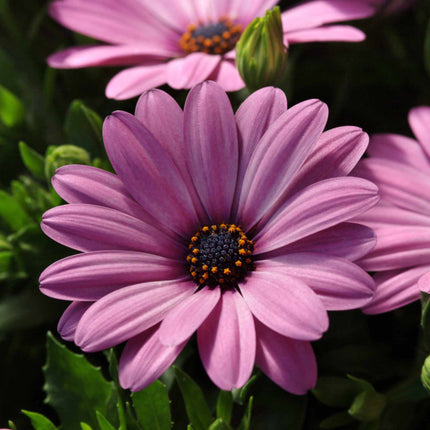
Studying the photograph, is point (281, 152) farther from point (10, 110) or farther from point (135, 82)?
point (10, 110)

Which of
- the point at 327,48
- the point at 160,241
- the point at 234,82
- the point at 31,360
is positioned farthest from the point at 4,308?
the point at 327,48

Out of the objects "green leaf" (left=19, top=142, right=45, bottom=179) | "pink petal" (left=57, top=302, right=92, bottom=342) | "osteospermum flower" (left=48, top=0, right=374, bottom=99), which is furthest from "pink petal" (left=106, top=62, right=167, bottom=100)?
"pink petal" (left=57, top=302, right=92, bottom=342)

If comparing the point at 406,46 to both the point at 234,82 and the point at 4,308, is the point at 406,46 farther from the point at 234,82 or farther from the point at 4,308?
the point at 4,308

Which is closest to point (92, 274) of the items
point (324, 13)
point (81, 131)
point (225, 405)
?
point (225, 405)

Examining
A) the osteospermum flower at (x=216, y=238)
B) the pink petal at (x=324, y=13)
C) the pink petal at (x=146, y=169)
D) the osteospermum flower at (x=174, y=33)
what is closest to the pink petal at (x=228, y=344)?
the osteospermum flower at (x=216, y=238)

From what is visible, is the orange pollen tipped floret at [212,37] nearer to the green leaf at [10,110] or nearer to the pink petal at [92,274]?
the green leaf at [10,110]

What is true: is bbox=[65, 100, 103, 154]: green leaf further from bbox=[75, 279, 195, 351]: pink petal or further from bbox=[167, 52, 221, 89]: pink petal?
bbox=[75, 279, 195, 351]: pink petal
